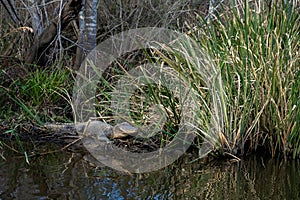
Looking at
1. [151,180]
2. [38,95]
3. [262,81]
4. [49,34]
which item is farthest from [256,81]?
[49,34]

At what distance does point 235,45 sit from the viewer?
2787 millimetres

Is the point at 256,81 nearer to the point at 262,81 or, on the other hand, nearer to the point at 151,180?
the point at 262,81

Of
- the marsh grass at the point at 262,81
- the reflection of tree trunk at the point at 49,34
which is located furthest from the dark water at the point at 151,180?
the reflection of tree trunk at the point at 49,34

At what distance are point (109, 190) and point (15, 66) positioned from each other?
7.75 ft

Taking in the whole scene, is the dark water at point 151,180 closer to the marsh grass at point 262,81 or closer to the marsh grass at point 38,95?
the marsh grass at point 262,81

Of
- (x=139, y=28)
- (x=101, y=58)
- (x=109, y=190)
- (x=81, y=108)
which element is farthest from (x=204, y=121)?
(x=139, y=28)

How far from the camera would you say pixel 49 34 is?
420cm

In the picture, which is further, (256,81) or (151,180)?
(256,81)

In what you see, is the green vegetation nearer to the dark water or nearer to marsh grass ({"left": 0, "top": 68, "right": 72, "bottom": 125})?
the dark water

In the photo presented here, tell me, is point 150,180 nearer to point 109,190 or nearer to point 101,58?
point 109,190

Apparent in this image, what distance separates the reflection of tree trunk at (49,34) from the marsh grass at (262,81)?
1.67m

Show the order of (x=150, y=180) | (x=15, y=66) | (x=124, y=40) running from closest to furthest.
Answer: (x=150, y=180), (x=15, y=66), (x=124, y=40)

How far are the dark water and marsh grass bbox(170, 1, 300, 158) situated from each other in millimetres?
134

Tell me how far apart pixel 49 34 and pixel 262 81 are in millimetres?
2211
